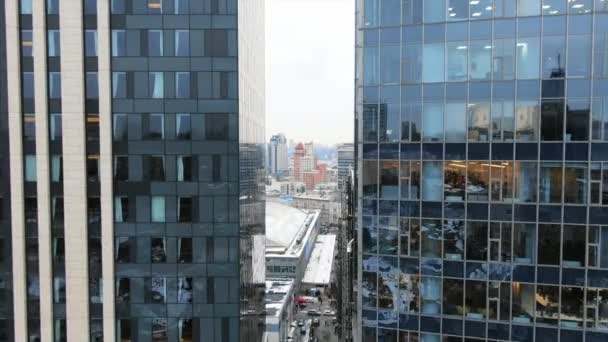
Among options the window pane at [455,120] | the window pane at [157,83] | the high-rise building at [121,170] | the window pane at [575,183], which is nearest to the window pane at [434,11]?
the window pane at [455,120]

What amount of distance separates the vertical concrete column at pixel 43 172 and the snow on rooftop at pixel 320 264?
92.3 m

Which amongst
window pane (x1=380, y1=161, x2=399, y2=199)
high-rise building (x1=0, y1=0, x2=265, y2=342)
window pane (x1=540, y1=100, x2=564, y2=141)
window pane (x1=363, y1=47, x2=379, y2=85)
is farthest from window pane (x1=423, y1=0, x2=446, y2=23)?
high-rise building (x1=0, y1=0, x2=265, y2=342)

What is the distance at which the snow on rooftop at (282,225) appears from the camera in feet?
406

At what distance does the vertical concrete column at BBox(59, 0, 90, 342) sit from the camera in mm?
33719

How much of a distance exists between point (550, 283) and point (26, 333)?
38.9 meters

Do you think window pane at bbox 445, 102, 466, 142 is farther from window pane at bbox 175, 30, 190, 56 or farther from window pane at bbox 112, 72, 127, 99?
window pane at bbox 112, 72, 127, 99

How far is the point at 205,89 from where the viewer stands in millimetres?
34062

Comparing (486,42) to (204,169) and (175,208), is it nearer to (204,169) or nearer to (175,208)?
(204,169)

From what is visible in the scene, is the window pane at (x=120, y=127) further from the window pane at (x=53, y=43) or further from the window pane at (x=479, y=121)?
the window pane at (x=479, y=121)

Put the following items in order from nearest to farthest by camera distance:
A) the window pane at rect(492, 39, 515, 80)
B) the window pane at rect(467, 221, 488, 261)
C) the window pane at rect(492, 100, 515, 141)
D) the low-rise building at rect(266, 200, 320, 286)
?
1. the window pane at rect(492, 39, 515, 80)
2. the window pane at rect(492, 100, 515, 141)
3. the window pane at rect(467, 221, 488, 261)
4. the low-rise building at rect(266, 200, 320, 286)

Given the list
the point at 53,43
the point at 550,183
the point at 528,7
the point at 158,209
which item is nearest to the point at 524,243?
the point at 550,183

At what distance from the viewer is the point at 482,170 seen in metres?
26.8

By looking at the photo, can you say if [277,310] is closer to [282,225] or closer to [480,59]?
[480,59]

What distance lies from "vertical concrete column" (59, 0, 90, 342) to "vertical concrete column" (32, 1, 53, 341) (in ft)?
4.50
